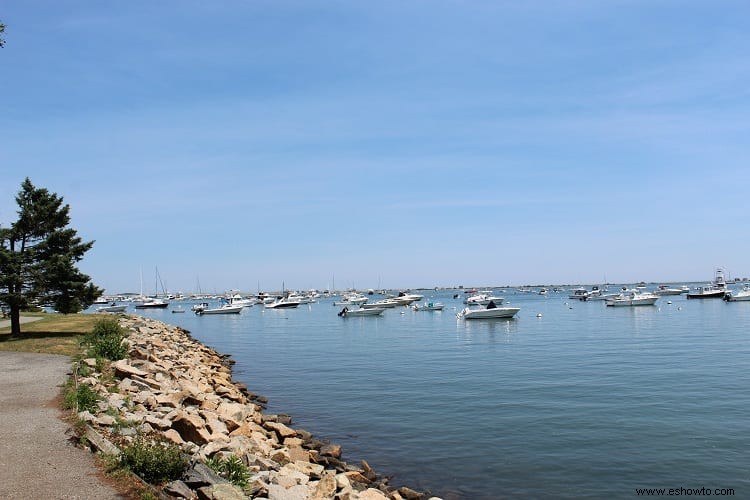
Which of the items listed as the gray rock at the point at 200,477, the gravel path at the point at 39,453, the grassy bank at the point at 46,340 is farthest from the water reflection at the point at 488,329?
the gray rock at the point at 200,477

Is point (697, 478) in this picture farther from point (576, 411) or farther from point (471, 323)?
point (471, 323)

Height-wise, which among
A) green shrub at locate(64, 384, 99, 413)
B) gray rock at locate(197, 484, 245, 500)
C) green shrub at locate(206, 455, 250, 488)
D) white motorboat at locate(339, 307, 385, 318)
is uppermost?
green shrub at locate(64, 384, 99, 413)

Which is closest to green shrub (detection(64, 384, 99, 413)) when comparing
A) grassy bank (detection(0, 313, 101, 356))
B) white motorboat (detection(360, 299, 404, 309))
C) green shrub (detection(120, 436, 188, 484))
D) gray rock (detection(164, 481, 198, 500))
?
green shrub (detection(120, 436, 188, 484))

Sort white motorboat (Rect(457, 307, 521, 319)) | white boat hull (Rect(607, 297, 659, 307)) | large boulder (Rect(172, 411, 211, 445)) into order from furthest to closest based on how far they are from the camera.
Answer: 1. white boat hull (Rect(607, 297, 659, 307))
2. white motorboat (Rect(457, 307, 521, 319))
3. large boulder (Rect(172, 411, 211, 445))

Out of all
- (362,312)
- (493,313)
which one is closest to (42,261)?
(493,313)

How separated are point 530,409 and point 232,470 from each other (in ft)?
45.2

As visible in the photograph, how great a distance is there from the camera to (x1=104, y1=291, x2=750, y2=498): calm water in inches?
602

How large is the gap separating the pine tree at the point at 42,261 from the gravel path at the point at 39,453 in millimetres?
12210

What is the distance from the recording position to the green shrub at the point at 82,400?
13.7m

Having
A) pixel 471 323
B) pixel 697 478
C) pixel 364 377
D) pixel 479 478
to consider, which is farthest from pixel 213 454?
pixel 471 323

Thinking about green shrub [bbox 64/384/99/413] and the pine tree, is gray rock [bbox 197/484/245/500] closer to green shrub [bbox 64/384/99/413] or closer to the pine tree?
green shrub [bbox 64/384/99/413]

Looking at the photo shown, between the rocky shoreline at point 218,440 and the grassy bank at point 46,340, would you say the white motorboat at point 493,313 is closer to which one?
the grassy bank at point 46,340

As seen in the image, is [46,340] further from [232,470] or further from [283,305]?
[283,305]

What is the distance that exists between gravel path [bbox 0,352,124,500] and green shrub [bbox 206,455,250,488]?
2144 mm
